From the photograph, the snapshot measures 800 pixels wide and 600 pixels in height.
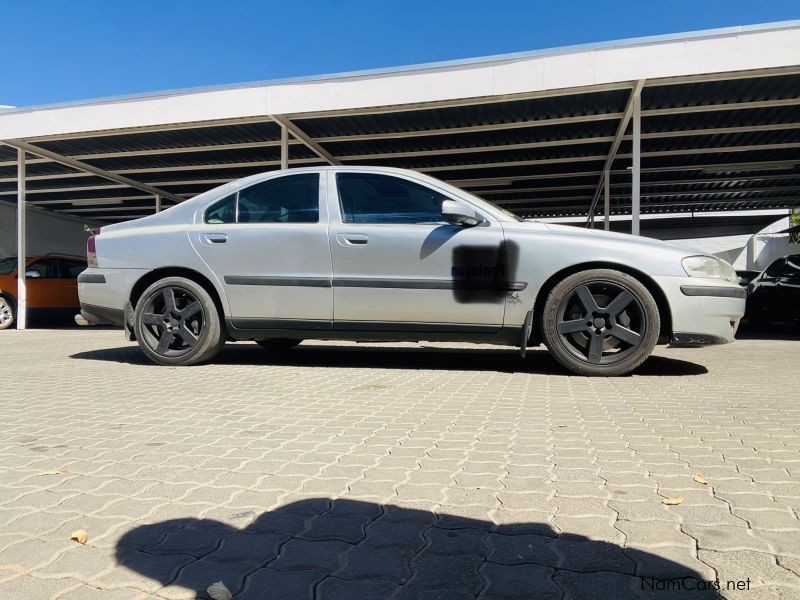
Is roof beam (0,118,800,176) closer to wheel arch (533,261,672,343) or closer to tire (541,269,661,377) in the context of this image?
wheel arch (533,261,672,343)

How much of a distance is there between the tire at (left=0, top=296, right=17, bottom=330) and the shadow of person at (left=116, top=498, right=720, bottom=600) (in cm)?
1288

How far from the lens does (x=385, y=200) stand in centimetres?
498

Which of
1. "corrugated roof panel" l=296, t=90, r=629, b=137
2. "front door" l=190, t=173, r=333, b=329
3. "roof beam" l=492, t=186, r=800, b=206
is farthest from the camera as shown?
"roof beam" l=492, t=186, r=800, b=206

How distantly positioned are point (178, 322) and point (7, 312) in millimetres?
9621

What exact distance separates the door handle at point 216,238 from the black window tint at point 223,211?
0.49ft

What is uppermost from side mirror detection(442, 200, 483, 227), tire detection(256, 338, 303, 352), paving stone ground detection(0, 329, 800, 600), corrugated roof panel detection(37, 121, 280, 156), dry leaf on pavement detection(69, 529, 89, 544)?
corrugated roof panel detection(37, 121, 280, 156)

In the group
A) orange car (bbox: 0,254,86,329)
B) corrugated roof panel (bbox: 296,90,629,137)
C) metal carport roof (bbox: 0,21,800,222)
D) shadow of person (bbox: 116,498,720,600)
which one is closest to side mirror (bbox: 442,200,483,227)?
shadow of person (bbox: 116,498,720,600)

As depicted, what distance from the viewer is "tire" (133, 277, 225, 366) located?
5203 millimetres

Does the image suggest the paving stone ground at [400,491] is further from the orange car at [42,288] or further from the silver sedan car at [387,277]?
the orange car at [42,288]

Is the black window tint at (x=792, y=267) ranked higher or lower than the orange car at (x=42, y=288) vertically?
higher

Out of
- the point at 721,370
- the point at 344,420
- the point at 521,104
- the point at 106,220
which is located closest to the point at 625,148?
the point at 521,104

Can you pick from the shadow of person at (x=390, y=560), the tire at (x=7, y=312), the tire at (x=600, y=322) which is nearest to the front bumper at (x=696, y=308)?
the tire at (x=600, y=322)

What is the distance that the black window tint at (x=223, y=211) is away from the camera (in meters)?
5.25

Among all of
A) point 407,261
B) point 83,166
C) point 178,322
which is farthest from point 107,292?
point 83,166
